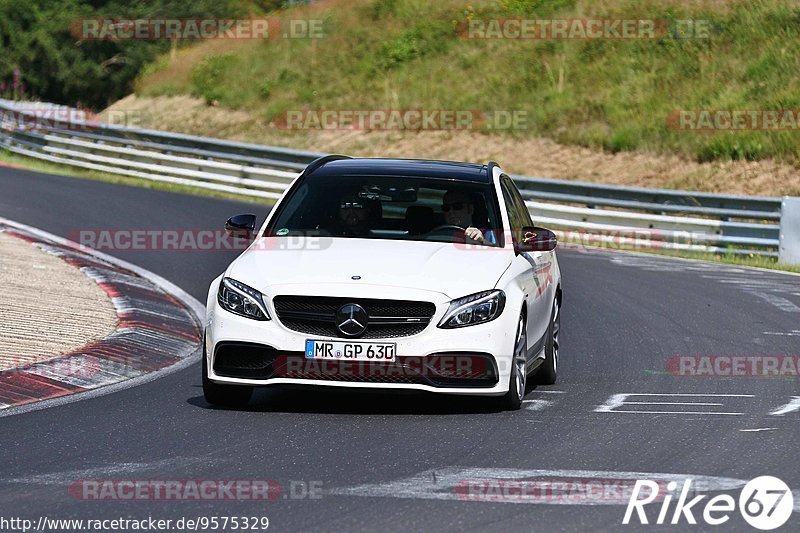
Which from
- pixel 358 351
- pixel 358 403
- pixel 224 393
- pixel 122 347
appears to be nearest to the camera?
pixel 358 351

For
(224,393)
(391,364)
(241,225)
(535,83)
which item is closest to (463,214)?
(241,225)

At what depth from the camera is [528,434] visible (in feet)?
27.6

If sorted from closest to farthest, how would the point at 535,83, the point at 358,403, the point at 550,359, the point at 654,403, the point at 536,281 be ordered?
the point at 358,403, the point at 654,403, the point at 536,281, the point at 550,359, the point at 535,83

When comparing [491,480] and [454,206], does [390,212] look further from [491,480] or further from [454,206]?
[491,480]

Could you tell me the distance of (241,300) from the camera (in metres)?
9.03

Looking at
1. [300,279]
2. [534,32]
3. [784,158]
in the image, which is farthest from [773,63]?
[300,279]

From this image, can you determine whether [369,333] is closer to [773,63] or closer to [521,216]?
[521,216]

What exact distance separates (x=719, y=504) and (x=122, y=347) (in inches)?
253

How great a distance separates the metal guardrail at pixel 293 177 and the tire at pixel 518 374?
42.9 ft

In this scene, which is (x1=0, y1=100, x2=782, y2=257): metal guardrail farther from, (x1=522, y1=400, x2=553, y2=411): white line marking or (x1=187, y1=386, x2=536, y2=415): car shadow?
(x1=187, y1=386, x2=536, y2=415): car shadow

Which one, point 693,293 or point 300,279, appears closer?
point 300,279

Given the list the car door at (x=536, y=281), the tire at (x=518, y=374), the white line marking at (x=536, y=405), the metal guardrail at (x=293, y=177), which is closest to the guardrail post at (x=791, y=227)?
the metal guardrail at (x=293, y=177)

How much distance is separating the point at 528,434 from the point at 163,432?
211 centimetres

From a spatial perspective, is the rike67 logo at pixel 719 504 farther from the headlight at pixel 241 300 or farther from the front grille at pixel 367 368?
the headlight at pixel 241 300
